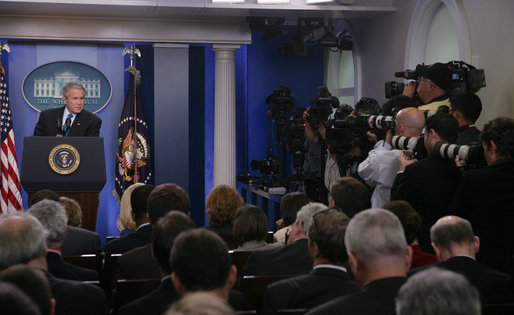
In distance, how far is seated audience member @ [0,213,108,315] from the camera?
8.38 ft

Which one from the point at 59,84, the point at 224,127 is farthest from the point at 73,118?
the point at 224,127

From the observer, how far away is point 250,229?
3.92 meters

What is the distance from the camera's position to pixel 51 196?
14.7 ft

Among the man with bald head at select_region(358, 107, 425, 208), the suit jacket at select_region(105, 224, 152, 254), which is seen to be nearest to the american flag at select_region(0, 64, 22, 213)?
the suit jacket at select_region(105, 224, 152, 254)

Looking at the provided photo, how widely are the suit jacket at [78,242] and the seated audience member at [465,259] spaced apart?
7.09ft

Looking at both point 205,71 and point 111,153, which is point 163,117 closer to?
point 111,153

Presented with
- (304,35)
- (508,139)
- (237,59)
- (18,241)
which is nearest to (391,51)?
(304,35)

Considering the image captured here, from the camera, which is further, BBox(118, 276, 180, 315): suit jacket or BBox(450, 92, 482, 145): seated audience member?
BBox(450, 92, 482, 145): seated audience member

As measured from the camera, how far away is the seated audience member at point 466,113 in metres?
4.47

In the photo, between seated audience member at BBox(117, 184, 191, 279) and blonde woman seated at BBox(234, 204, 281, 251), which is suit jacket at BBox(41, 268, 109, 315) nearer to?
seated audience member at BBox(117, 184, 191, 279)

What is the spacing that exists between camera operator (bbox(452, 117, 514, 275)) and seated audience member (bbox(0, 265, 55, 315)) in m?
2.45

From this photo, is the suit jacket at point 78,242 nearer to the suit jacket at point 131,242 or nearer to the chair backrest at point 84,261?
the suit jacket at point 131,242

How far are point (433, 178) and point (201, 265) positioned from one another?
226 centimetres

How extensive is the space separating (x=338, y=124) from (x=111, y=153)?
170 inches
